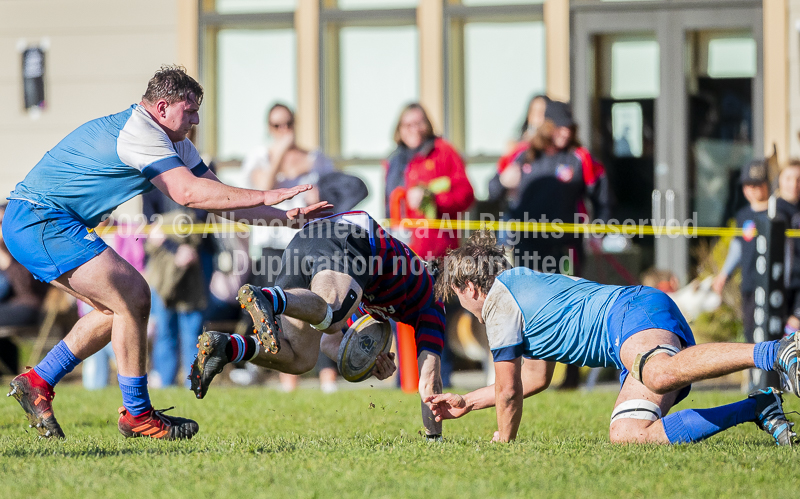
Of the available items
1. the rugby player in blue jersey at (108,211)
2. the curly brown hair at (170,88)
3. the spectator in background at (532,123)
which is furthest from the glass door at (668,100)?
the curly brown hair at (170,88)

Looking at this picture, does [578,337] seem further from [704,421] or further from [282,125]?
[282,125]

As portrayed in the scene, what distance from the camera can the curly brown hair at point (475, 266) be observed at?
529cm

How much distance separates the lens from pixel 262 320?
190 inches

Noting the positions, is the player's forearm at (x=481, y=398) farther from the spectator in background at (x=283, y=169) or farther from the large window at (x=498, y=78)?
the large window at (x=498, y=78)

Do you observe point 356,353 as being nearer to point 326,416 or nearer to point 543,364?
point 543,364

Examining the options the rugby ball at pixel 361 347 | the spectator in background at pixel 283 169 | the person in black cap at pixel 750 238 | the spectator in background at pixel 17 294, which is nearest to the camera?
the rugby ball at pixel 361 347

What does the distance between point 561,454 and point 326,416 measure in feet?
8.73

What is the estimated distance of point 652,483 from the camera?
4.03 m

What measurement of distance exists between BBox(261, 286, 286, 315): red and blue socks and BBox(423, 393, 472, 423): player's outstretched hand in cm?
91

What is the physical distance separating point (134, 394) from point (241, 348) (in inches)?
31.9

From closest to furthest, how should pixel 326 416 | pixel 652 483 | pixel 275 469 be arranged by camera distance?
pixel 652 483
pixel 275 469
pixel 326 416

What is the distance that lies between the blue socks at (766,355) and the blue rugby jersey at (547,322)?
34.9 inches

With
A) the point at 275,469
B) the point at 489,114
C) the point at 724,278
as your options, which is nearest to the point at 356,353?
the point at 275,469

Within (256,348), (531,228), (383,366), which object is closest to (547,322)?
(383,366)
